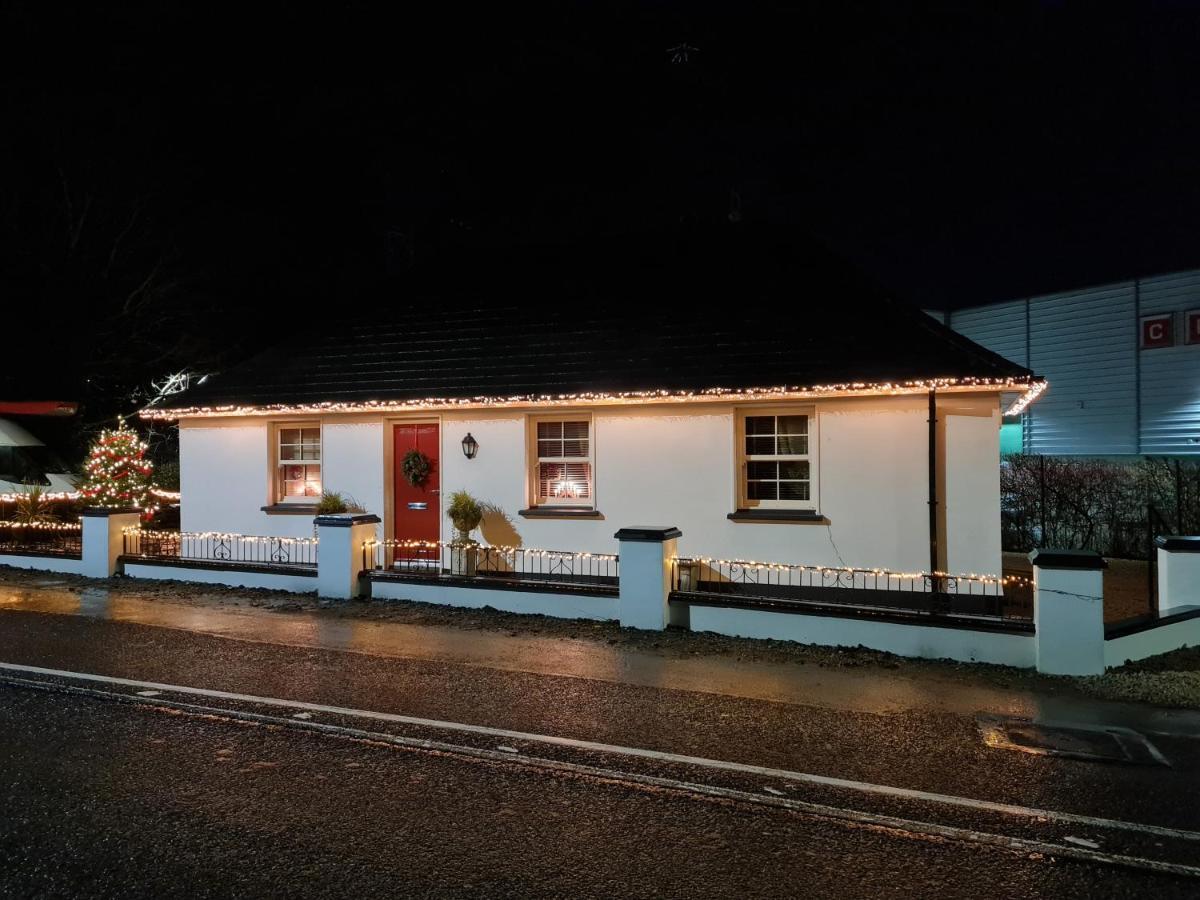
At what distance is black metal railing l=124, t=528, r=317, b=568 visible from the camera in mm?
14328

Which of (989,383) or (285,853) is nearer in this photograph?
(285,853)

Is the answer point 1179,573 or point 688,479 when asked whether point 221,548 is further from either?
point 1179,573

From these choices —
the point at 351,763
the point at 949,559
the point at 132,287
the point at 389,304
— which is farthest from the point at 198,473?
the point at 132,287

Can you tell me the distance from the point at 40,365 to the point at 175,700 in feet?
85.9

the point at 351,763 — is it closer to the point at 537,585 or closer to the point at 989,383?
the point at 537,585

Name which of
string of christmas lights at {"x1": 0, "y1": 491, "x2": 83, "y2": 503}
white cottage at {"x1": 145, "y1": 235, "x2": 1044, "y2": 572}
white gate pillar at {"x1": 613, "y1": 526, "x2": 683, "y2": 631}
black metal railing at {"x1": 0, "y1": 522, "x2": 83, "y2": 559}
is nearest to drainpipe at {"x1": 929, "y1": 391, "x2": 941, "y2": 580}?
white cottage at {"x1": 145, "y1": 235, "x2": 1044, "y2": 572}

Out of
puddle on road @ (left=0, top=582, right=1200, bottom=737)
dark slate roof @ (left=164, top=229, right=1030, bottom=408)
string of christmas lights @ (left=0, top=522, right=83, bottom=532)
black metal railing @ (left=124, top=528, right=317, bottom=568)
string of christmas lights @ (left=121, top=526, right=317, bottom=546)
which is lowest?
puddle on road @ (left=0, top=582, right=1200, bottom=737)

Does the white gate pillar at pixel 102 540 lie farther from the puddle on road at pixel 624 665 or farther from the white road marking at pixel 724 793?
the white road marking at pixel 724 793

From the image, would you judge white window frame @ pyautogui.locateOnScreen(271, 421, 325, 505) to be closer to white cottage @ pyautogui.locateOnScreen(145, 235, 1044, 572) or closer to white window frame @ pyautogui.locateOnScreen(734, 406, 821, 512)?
white cottage @ pyautogui.locateOnScreen(145, 235, 1044, 572)

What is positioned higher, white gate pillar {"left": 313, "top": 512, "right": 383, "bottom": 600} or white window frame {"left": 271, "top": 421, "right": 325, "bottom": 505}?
white window frame {"left": 271, "top": 421, "right": 325, "bottom": 505}

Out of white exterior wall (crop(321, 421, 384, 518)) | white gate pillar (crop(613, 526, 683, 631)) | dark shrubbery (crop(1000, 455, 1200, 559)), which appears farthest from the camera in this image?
dark shrubbery (crop(1000, 455, 1200, 559))

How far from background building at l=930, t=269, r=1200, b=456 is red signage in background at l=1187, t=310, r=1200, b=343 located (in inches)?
0.9

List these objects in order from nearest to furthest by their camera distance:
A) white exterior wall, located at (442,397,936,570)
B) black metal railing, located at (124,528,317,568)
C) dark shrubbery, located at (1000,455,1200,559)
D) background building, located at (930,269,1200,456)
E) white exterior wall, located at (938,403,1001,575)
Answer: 1. white exterior wall, located at (938,403,1001,575)
2. white exterior wall, located at (442,397,936,570)
3. black metal railing, located at (124,528,317,568)
4. dark shrubbery, located at (1000,455,1200,559)
5. background building, located at (930,269,1200,456)

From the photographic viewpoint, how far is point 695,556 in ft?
42.4
